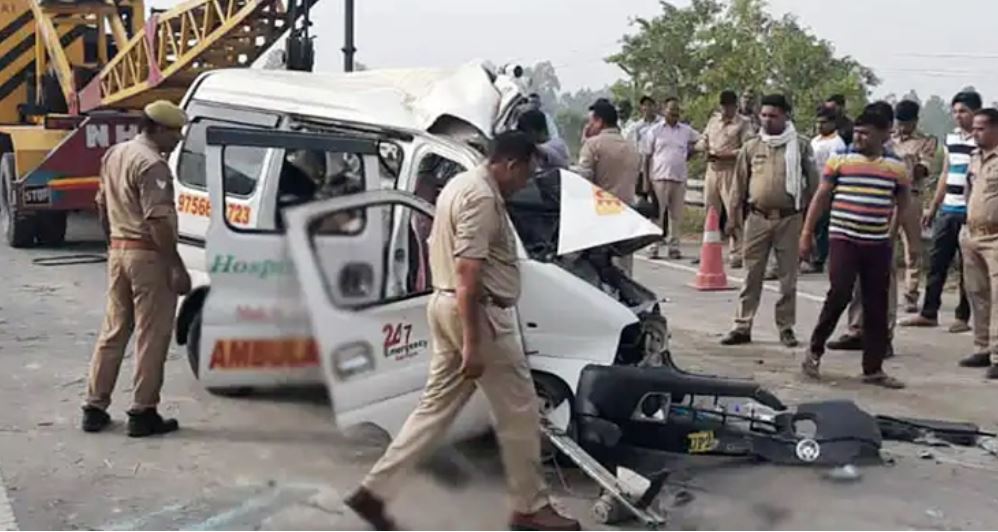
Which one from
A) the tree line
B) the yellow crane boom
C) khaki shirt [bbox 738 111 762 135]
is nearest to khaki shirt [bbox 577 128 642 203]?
khaki shirt [bbox 738 111 762 135]

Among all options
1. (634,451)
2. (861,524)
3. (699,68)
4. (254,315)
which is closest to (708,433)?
(634,451)

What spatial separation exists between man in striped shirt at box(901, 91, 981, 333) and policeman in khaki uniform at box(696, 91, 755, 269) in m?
2.55

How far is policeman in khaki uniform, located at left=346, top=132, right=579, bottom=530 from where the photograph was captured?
5.25 meters

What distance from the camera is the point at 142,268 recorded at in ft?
23.2

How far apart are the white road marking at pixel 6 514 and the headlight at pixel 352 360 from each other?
5.02 feet

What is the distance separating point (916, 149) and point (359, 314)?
21.4 ft

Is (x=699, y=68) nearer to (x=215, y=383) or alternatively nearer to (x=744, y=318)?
(x=744, y=318)

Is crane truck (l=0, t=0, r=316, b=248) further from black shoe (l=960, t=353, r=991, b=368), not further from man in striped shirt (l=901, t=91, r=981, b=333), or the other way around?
black shoe (l=960, t=353, r=991, b=368)

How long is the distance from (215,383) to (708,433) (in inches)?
107

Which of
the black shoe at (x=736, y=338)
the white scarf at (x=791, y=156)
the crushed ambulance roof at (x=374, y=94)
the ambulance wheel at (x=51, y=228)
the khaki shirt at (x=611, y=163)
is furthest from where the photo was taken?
the ambulance wheel at (x=51, y=228)

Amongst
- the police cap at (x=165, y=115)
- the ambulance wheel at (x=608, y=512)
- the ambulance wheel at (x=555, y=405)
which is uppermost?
the police cap at (x=165, y=115)

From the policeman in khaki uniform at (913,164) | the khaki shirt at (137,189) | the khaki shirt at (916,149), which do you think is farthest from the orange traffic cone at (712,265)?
the khaki shirt at (137,189)

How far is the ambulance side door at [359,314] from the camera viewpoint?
6.30 m

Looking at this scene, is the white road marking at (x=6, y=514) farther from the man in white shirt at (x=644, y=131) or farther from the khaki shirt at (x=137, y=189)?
the man in white shirt at (x=644, y=131)
